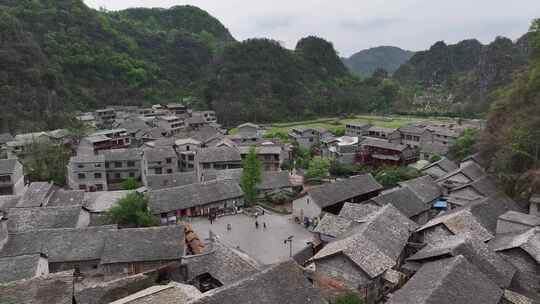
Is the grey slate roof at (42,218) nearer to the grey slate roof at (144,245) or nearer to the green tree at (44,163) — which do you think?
the grey slate roof at (144,245)

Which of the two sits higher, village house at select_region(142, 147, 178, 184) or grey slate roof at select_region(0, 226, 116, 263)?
village house at select_region(142, 147, 178, 184)

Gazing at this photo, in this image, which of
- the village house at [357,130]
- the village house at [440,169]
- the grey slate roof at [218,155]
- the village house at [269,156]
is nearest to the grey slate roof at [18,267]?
the grey slate roof at [218,155]

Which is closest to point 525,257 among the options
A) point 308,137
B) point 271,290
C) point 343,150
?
point 271,290

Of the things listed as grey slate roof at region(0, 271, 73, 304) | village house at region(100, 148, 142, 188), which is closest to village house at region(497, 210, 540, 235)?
grey slate roof at region(0, 271, 73, 304)

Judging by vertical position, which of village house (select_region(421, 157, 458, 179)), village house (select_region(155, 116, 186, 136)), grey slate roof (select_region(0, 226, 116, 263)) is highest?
village house (select_region(155, 116, 186, 136))

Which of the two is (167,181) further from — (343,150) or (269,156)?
(343,150)

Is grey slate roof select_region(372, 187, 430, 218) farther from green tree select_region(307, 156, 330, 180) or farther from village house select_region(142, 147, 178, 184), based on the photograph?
village house select_region(142, 147, 178, 184)
